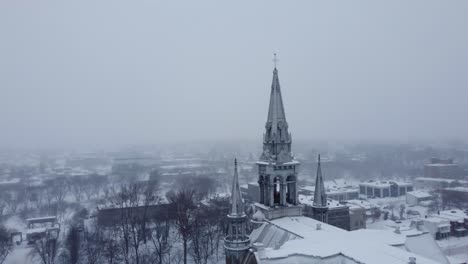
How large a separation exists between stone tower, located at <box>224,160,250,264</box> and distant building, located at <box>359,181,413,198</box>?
82777mm

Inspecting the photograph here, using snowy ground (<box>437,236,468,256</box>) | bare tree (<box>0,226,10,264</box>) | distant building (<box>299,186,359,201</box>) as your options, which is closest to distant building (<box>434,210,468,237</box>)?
snowy ground (<box>437,236,468,256</box>)

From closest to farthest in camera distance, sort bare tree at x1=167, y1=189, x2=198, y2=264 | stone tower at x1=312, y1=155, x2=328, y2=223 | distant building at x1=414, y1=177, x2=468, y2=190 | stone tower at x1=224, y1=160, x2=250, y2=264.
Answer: stone tower at x1=224, y1=160, x2=250, y2=264 → stone tower at x1=312, y1=155, x2=328, y2=223 → bare tree at x1=167, y1=189, x2=198, y2=264 → distant building at x1=414, y1=177, x2=468, y2=190

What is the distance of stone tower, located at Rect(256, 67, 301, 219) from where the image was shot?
32906 millimetres

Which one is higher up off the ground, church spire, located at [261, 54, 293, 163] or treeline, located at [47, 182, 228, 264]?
church spire, located at [261, 54, 293, 163]

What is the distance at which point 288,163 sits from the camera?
33062mm

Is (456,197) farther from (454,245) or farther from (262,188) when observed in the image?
(262,188)

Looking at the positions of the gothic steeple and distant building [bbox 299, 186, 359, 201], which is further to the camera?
distant building [bbox 299, 186, 359, 201]

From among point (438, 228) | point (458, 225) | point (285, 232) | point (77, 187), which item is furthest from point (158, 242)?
point (77, 187)

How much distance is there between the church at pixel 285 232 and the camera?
21016 mm

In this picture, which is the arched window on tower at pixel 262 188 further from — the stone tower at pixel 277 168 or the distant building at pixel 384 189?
the distant building at pixel 384 189

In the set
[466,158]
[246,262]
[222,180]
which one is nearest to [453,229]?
[246,262]

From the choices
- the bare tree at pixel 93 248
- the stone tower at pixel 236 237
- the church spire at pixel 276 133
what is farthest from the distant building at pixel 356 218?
the stone tower at pixel 236 237

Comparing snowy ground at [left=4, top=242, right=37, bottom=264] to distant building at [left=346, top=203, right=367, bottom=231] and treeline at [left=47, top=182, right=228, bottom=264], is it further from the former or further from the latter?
distant building at [left=346, top=203, right=367, bottom=231]

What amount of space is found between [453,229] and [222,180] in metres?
80.2
